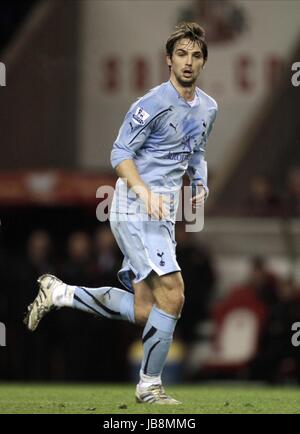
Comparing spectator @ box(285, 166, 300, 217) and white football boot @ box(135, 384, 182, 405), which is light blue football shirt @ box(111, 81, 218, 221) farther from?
spectator @ box(285, 166, 300, 217)

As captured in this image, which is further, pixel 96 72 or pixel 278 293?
pixel 96 72

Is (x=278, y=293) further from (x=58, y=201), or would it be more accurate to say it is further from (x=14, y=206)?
(x=14, y=206)

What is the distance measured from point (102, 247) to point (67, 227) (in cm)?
339

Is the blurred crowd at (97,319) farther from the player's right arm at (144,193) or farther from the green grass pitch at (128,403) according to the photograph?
the player's right arm at (144,193)

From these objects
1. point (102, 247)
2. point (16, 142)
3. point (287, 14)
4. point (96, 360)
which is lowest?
point (96, 360)

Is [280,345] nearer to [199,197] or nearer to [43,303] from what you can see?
[43,303]

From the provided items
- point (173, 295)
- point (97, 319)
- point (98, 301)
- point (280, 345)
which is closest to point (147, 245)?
point (173, 295)

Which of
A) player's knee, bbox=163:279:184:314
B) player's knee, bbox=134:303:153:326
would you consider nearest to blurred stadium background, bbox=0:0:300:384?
player's knee, bbox=134:303:153:326

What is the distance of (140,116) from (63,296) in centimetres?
138

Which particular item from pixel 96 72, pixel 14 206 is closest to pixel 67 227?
pixel 14 206

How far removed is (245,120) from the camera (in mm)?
19156

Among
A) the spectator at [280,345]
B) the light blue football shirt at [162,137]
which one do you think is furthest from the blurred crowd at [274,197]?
the light blue football shirt at [162,137]

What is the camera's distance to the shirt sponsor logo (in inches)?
331

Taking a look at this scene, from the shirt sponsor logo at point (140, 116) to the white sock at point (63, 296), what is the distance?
1293 millimetres
